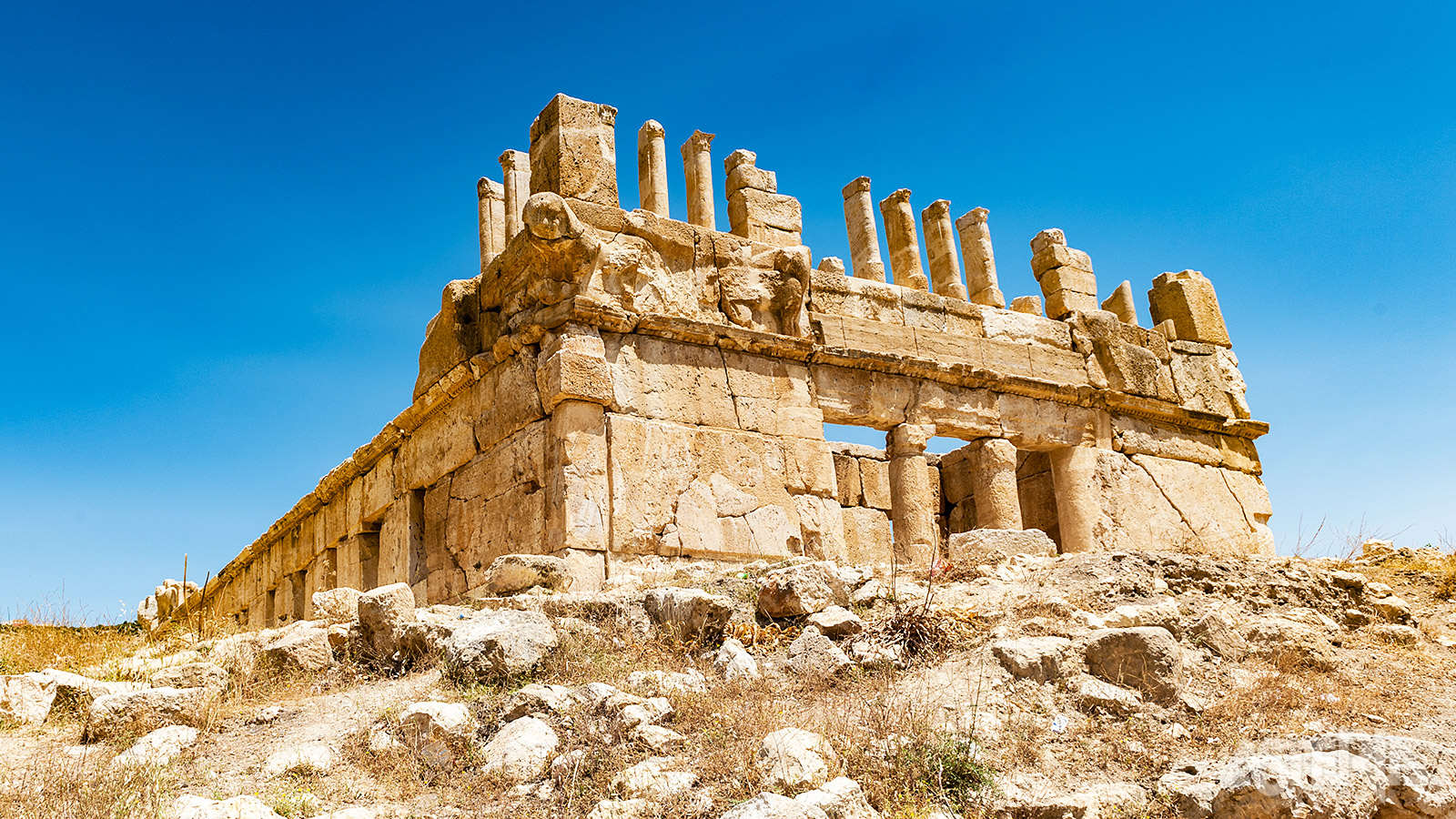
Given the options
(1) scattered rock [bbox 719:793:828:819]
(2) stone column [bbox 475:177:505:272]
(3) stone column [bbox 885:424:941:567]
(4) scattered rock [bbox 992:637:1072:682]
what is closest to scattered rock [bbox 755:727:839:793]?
(1) scattered rock [bbox 719:793:828:819]

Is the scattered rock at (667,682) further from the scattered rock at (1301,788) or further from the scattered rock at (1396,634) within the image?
the scattered rock at (1396,634)

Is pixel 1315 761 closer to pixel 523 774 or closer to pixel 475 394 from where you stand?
pixel 523 774

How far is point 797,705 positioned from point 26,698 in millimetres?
3341

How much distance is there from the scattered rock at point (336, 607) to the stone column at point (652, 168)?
443 centimetres

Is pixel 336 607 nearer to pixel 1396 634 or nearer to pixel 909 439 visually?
pixel 909 439

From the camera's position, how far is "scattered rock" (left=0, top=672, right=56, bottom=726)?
484 centimetres

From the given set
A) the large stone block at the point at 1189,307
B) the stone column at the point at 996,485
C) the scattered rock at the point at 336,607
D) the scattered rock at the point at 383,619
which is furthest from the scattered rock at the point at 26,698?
the large stone block at the point at 1189,307

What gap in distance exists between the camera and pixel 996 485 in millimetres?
10133

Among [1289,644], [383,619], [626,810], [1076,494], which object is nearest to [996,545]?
[1289,644]

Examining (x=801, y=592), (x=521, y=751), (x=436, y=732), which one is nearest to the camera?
(x=521, y=751)

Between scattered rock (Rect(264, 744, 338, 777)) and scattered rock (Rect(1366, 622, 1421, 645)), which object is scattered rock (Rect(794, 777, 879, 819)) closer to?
scattered rock (Rect(264, 744, 338, 777))

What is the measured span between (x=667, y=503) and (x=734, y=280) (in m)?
2.09

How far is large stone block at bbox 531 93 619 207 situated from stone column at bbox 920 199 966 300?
3758mm

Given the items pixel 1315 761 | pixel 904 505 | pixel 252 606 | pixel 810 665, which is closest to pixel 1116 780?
pixel 1315 761
